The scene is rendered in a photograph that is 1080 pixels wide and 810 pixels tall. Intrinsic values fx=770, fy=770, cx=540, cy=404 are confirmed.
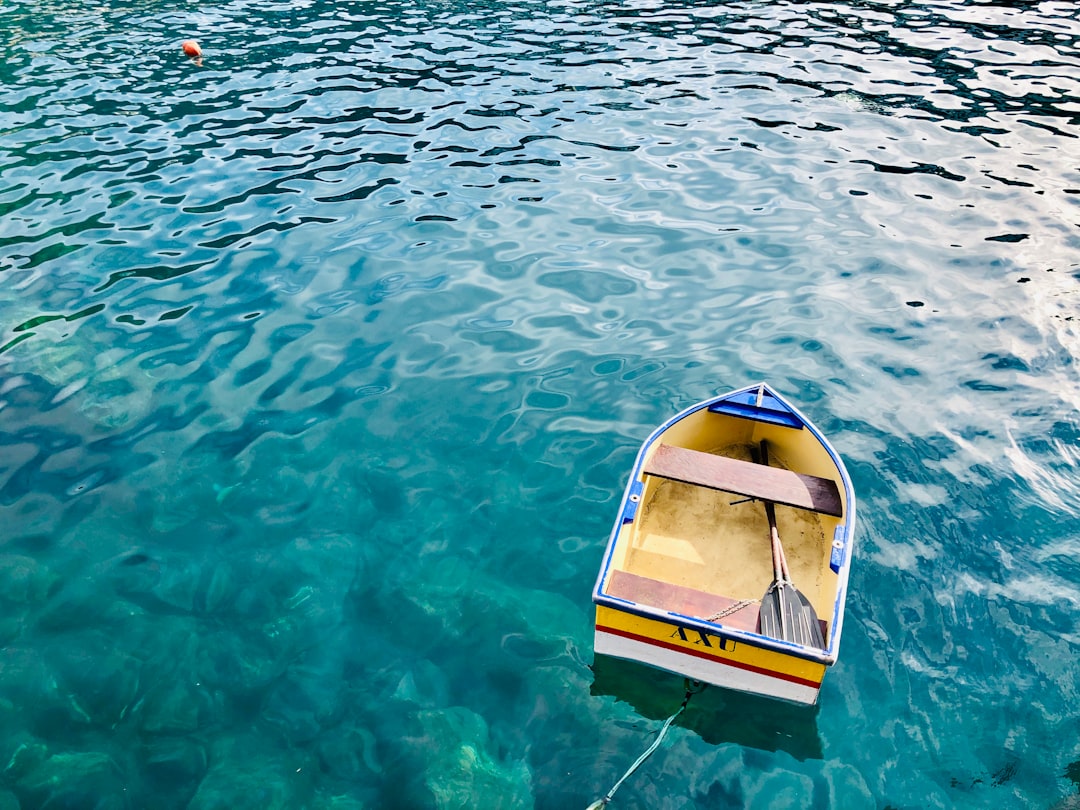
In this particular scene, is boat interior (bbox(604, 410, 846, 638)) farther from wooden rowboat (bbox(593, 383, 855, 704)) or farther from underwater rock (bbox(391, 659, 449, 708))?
underwater rock (bbox(391, 659, 449, 708))

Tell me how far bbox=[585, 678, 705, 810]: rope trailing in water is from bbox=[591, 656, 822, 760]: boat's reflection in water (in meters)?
0.05

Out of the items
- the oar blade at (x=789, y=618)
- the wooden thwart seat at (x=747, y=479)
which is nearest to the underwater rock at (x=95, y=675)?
the wooden thwart seat at (x=747, y=479)

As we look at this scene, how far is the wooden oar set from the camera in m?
7.47

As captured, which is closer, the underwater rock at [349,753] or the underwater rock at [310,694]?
the underwater rock at [349,753]

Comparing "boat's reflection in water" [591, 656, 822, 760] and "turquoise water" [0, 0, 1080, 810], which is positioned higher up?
"turquoise water" [0, 0, 1080, 810]

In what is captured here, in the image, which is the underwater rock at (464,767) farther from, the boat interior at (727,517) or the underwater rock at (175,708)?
the underwater rock at (175,708)

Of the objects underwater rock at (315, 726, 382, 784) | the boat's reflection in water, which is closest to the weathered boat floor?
the boat's reflection in water

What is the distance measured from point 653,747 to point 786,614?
1892 mm

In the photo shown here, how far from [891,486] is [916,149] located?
39.6 ft

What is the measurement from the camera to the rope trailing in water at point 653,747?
24.0ft

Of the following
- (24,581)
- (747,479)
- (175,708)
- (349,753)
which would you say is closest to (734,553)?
(747,479)

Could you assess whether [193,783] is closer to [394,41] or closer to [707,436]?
[707,436]

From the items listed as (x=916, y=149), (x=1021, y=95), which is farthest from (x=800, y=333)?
(x=1021, y=95)

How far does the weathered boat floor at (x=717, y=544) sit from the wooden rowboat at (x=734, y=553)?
0.05ft
